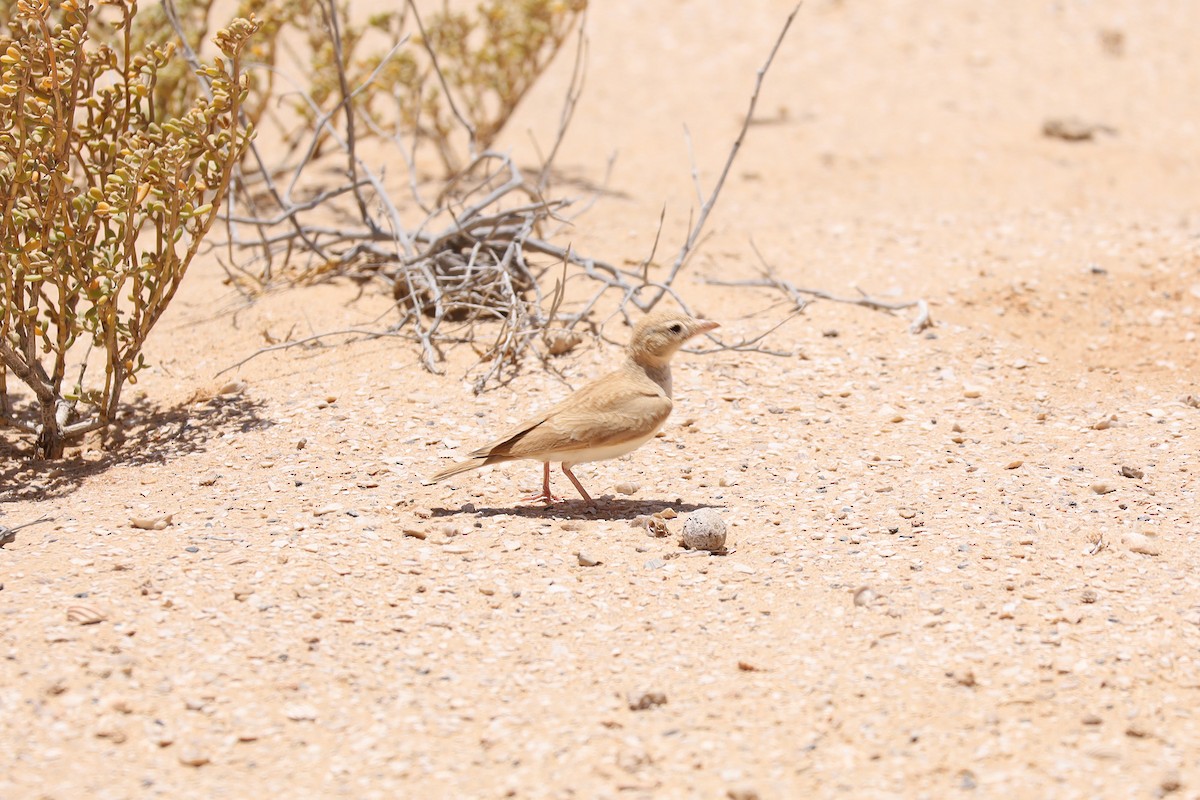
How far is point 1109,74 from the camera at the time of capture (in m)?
13.8

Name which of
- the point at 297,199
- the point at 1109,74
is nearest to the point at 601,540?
the point at 297,199

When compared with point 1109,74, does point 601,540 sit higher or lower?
lower

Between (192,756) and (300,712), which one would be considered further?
(300,712)

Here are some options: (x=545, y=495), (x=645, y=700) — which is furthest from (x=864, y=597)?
(x=545, y=495)

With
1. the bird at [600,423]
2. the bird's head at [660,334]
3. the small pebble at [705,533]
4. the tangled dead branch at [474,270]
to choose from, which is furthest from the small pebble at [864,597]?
the tangled dead branch at [474,270]

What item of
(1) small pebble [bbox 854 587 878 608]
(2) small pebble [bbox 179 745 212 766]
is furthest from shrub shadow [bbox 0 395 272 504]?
(1) small pebble [bbox 854 587 878 608]

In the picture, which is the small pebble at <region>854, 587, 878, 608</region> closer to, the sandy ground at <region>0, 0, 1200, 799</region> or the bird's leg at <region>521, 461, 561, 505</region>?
the sandy ground at <region>0, 0, 1200, 799</region>

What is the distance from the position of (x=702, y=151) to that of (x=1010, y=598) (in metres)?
8.08

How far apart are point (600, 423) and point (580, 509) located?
0.50m

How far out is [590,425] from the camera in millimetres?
4590

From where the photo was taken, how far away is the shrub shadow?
517 centimetres

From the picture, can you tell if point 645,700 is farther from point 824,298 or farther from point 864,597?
point 824,298

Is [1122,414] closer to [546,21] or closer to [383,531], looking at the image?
[383,531]

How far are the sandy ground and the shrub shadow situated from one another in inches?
1.1
